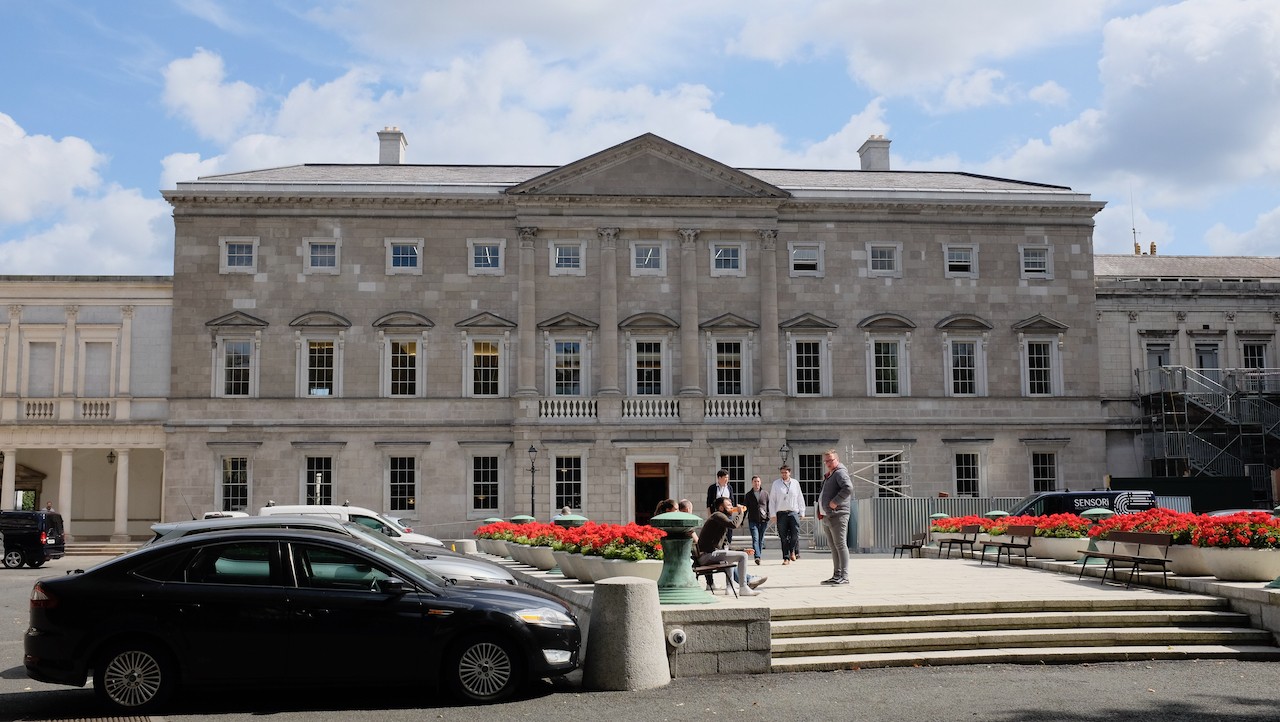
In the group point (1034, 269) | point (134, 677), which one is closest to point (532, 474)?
point (1034, 269)

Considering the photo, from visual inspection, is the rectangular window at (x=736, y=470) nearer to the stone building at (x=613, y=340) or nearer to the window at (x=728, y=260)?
the stone building at (x=613, y=340)

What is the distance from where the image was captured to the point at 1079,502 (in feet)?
103

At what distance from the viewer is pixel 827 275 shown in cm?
4266

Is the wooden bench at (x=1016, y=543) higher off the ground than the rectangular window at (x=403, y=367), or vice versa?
the rectangular window at (x=403, y=367)

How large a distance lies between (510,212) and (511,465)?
9182mm

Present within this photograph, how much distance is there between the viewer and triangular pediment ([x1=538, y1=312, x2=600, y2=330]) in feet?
135


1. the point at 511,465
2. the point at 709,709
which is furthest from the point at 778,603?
the point at 511,465

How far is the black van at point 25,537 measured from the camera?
32.6m

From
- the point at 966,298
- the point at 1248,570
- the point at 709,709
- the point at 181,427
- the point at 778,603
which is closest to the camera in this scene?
the point at 709,709

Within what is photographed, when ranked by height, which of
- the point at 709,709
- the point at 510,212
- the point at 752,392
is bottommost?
the point at 709,709

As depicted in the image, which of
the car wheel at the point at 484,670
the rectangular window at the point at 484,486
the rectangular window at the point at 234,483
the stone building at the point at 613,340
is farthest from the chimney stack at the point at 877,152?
the car wheel at the point at 484,670

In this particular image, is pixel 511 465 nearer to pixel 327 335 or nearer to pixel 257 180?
pixel 327 335

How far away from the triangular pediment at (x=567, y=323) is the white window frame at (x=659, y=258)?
254 cm

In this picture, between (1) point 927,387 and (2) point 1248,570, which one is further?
(1) point 927,387
